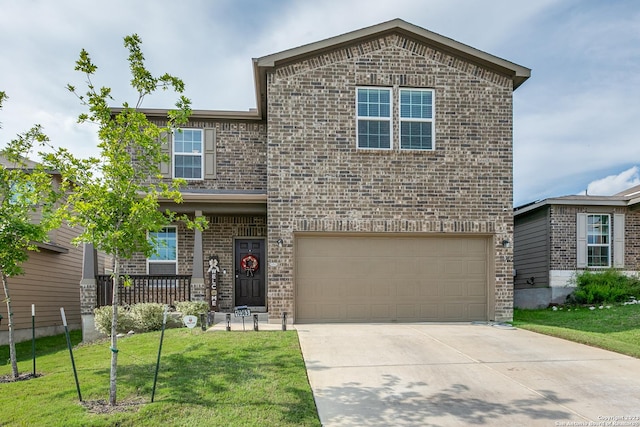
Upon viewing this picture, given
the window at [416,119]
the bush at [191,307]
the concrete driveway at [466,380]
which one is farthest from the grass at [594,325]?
the bush at [191,307]

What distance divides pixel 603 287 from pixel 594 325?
4149mm

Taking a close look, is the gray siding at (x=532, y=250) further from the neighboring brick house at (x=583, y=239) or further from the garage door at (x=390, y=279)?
the garage door at (x=390, y=279)

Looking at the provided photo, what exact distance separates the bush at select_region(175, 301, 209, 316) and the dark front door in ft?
7.86

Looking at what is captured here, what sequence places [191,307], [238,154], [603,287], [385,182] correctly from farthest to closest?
[603,287] → [238,154] → [385,182] → [191,307]

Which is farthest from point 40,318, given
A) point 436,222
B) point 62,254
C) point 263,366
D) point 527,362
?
point 527,362

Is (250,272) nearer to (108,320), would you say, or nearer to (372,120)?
(108,320)

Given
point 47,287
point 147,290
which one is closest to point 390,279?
point 147,290

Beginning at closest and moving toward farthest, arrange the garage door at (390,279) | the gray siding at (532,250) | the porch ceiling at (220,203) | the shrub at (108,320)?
the shrub at (108,320)
the garage door at (390,279)
the porch ceiling at (220,203)
the gray siding at (532,250)

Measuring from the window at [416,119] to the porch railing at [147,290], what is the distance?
6398mm

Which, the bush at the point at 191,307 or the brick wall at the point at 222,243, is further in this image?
the brick wall at the point at 222,243

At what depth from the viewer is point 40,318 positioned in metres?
13.6

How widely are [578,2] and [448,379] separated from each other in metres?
9.45

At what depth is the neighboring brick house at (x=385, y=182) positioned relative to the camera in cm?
1159

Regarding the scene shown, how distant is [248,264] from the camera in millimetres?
13438
